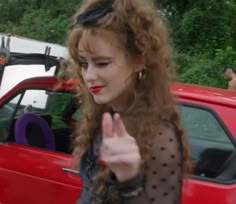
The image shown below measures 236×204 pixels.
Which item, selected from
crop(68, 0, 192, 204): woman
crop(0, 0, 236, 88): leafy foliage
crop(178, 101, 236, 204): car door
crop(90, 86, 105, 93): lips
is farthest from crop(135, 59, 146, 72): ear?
crop(0, 0, 236, 88): leafy foliage

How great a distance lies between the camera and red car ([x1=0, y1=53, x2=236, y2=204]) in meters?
3.74

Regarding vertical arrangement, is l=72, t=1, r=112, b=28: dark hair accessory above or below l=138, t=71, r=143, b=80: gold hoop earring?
above

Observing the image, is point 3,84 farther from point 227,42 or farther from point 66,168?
point 227,42

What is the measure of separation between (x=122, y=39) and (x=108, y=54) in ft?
0.20

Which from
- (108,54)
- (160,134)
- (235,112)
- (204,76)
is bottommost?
(204,76)

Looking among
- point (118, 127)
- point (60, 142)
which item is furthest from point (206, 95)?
point (118, 127)

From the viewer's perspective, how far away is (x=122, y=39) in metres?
1.87

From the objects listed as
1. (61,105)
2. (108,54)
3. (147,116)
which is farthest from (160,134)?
(61,105)

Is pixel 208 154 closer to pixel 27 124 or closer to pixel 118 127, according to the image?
pixel 27 124

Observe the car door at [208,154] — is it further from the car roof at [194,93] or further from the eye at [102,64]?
the eye at [102,64]

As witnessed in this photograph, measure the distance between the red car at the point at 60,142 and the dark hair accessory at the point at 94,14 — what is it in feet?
5.51

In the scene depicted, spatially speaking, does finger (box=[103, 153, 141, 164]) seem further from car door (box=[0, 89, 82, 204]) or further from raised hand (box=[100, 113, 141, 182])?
car door (box=[0, 89, 82, 204])

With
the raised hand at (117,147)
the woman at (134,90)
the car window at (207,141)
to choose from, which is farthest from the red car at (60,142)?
the raised hand at (117,147)

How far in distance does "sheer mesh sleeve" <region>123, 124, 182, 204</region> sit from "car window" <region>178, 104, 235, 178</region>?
197 centimetres
